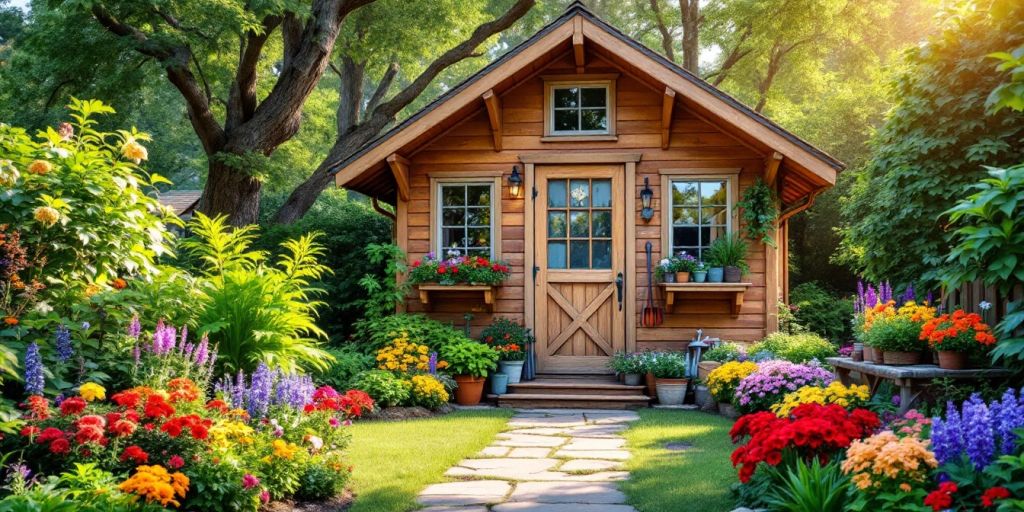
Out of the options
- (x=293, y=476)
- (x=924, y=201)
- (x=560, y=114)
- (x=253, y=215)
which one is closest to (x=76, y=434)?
(x=293, y=476)

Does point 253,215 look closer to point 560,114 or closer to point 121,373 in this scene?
point 560,114

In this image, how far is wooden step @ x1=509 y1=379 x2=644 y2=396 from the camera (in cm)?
975

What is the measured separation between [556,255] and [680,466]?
16.6ft

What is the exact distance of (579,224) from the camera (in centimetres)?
1068

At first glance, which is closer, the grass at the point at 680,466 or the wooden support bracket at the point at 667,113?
the grass at the point at 680,466

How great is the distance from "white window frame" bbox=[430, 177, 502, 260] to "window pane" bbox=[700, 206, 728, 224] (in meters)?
2.56

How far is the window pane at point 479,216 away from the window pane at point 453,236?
0.17 meters

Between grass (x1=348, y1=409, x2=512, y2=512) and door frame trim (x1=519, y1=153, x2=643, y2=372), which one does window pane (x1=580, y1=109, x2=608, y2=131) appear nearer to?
door frame trim (x1=519, y1=153, x2=643, y2=372)

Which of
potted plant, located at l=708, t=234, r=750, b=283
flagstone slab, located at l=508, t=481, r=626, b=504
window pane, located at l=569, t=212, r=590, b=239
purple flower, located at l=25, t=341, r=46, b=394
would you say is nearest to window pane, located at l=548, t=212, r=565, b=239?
window pane, located at l=569, t=212, r=590, b=239

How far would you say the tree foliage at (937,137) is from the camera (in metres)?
6.76

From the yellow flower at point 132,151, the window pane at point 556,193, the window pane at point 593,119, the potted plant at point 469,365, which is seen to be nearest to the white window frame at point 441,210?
the window pane at point 556,193

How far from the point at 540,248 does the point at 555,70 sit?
229 centimetres

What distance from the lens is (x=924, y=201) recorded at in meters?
7.46

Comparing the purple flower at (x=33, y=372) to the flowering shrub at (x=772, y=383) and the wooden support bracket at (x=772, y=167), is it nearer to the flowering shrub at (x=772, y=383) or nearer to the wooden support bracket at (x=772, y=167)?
the flowering shrub at (x=772, y=383)
